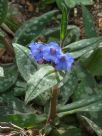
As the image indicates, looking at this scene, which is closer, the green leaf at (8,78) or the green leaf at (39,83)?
the green leaf at (39,83)

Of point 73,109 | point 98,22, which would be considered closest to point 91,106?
point 73,109

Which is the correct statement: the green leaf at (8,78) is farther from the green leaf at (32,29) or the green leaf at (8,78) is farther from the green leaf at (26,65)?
the green leaf at (26,65)

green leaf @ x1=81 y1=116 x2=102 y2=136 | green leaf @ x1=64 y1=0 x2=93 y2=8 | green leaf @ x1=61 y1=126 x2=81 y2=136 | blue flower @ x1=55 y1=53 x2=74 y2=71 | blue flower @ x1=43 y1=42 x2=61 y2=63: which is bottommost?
green leaf @ x1=61 y1=126 x2=81 y2=136

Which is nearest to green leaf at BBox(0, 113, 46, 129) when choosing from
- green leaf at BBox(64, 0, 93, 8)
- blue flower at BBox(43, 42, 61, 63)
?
blue flower at BBox(43, 42, 61, 63)

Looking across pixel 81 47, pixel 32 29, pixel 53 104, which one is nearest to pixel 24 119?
pixel 53 104

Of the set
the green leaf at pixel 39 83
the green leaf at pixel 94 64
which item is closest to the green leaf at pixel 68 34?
the green leaf at pixel 94 64

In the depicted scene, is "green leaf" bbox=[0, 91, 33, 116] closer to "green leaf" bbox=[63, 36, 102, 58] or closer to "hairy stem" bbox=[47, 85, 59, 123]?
"hairy stem" bbox=[47, 85, 59, 123]

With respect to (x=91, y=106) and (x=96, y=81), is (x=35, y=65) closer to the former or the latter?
(x=91, y=106)
